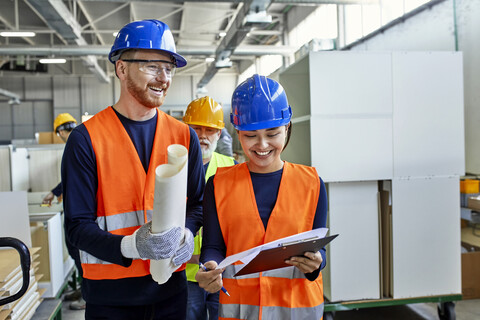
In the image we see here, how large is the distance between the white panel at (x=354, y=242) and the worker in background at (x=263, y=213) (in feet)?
5.30

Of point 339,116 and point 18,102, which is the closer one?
point 339,116

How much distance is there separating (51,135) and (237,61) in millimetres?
11924

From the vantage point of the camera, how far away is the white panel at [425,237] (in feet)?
10.4

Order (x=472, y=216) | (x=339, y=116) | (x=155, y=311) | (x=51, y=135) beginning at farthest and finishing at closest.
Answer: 1. (x=51, y=135)
2. (x=472, y=216)
3. (x=339, y=116)
4. (x=155, y=311)

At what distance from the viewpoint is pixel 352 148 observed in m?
3.10

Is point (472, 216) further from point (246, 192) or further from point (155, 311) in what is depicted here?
A: point (155, 311)

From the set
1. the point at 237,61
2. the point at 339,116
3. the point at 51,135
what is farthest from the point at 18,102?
the point at 339,116

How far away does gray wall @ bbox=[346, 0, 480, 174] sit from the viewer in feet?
14.2

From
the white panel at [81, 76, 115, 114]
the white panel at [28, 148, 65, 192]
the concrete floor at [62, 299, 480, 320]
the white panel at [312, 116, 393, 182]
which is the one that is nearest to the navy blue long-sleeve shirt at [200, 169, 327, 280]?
the white panel at [312, 116, 393, 182]

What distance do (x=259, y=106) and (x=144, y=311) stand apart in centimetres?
90

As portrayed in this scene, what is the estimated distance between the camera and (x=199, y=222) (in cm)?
160

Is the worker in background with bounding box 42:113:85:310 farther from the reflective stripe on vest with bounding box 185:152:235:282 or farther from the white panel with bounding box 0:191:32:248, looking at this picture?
the reflective stripe on vest with bounding box 185:152:235:282

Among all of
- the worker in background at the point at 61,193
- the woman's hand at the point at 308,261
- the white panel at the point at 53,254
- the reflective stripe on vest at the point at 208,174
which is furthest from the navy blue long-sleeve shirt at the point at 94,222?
the worker in background at the point at 61,193

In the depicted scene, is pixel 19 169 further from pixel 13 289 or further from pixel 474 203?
pixel 474 203
